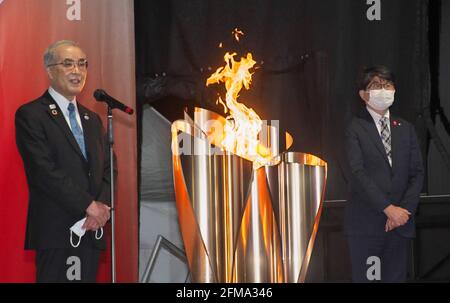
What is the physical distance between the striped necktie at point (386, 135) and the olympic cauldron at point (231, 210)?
469mm

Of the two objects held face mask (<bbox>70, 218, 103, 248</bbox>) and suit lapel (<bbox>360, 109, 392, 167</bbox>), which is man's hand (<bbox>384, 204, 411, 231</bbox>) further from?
held face mask (<bbox>70, 218, 103, 248</bbox>)

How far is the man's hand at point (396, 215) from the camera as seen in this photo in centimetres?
454

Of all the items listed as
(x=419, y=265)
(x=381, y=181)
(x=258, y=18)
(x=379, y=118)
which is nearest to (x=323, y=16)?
(x=258, y=18)

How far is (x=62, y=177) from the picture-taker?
13.6ft

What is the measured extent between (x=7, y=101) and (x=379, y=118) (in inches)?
88.8

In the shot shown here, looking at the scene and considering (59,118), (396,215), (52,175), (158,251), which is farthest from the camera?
(158,251)

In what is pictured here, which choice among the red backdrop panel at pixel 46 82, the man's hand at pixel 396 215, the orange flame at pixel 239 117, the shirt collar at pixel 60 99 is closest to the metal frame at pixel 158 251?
the red backdrop panel at pixel 46 82

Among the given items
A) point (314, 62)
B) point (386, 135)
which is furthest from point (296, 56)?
point (386, 135)

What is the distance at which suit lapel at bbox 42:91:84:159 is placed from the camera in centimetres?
424

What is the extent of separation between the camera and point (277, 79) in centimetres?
540

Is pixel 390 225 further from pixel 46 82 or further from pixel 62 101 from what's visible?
pixel 46 82

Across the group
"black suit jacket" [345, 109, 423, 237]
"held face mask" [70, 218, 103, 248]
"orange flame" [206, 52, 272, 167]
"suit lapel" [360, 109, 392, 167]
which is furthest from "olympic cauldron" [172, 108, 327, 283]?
"held face mask" [70, 218, 103, 248]

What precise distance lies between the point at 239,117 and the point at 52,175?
129 centimetres
